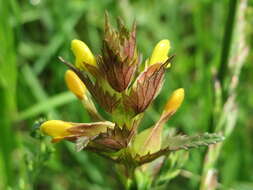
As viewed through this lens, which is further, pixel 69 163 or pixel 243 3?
pixel 69 163

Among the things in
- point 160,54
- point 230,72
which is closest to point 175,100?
point 160,54

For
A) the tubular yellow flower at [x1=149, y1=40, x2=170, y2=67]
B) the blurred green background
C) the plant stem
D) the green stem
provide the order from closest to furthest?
the tubular yellow flower at [x1=149, y1=40, x2=170, y2=67], the plant stem, the green stem, the blurred green background

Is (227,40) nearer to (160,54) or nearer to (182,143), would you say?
(160,54)

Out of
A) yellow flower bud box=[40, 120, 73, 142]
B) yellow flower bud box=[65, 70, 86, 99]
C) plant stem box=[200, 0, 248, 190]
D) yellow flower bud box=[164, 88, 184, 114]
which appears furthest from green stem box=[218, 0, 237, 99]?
yellow flower bud box=[40, 120, 73, 142]

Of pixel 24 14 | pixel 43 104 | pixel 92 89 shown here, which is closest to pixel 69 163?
pixel 43 104

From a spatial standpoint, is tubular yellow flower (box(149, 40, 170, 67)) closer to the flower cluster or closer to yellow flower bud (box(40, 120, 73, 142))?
the flower cluster

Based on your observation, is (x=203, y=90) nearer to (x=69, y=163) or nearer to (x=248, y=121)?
(x=248, y=121)
